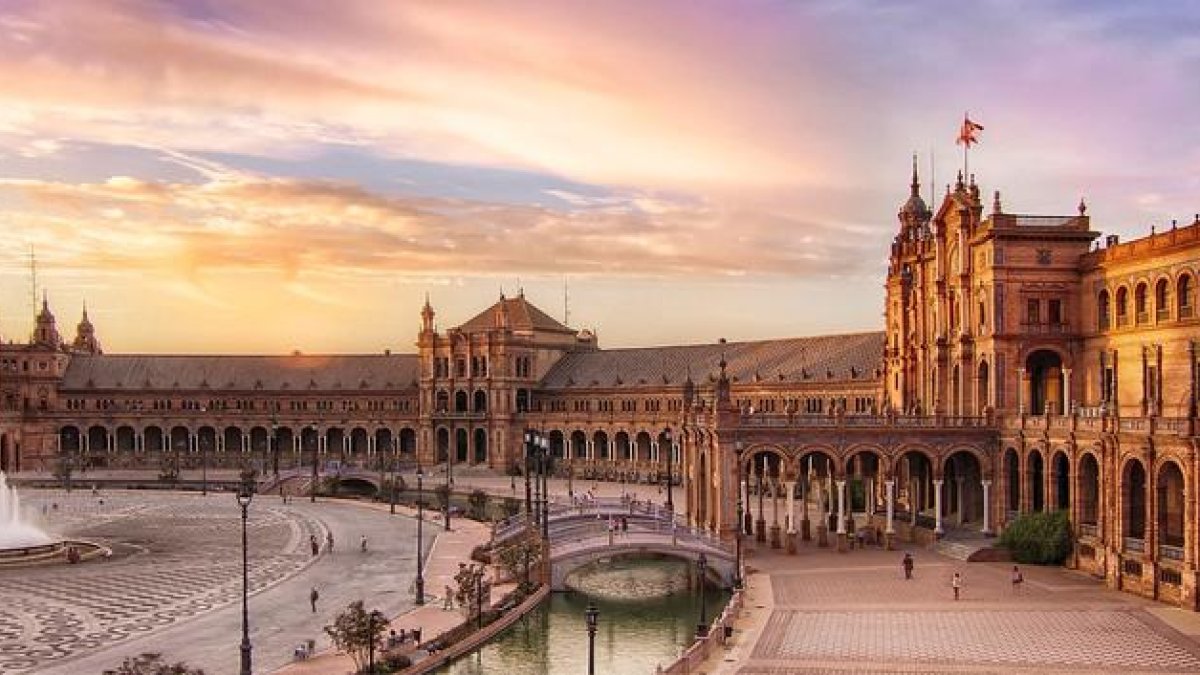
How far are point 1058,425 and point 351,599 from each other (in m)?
40.5

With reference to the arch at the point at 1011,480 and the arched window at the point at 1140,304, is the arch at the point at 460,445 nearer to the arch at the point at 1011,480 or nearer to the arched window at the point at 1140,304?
the arch at the point at 1011,480

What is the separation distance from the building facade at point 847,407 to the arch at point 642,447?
0.36 m

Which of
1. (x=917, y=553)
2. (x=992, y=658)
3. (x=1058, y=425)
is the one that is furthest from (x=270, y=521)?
(x=992, y=658)

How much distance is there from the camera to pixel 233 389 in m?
177

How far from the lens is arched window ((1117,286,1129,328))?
8369 centimetres

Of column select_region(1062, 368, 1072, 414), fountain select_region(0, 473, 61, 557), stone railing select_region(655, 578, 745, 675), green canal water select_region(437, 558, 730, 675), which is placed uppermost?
column select_region(1062, 368, 1072, 414)

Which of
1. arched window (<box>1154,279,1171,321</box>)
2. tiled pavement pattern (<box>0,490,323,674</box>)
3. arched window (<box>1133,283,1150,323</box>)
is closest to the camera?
tiled pavement pattern (<box>0,490,323,674</box>)

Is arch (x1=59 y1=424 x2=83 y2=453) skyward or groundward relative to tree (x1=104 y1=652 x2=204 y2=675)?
skyward

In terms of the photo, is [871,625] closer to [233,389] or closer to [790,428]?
[790,428]

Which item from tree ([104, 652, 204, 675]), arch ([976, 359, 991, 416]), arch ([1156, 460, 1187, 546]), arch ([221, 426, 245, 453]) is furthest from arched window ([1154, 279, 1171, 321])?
arch ([221, 426, 245, 453])

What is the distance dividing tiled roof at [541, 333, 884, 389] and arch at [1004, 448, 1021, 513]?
3905cm

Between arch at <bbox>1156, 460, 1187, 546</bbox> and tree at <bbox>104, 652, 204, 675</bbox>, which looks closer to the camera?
tree at <bbox>104, 652, 204, 675</bbox>

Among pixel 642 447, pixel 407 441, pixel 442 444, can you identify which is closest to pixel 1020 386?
pixel 642 447

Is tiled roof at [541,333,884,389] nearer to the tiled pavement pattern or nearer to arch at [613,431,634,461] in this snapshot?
arch at [613,431,634,461]
